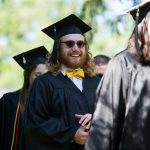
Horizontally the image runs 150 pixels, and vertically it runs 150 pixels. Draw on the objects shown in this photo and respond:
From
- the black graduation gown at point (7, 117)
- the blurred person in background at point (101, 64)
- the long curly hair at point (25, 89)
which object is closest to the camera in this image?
the long curly hair at point (25, 89)

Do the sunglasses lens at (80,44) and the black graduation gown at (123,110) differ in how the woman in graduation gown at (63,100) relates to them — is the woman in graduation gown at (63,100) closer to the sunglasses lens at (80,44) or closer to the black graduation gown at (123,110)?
the sunglasses lens at (80,44)

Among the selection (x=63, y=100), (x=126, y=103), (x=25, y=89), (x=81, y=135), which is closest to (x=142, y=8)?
(x=126, y=103)

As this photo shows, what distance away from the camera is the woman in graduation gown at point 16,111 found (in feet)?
27.8

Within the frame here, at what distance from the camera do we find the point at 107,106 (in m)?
4.92

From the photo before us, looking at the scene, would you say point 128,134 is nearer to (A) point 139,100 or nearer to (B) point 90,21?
(A) point 139,100

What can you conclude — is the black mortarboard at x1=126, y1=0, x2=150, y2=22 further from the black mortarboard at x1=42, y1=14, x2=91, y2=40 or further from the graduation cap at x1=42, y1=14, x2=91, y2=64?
the black mortarboard at x1=42, y1=14, x2=91, y2=40

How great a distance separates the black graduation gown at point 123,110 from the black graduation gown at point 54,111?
157cm

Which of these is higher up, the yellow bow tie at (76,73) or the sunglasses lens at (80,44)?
the sunglasses lens at (80,44)

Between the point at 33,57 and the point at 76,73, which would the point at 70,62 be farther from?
the point at 33,57

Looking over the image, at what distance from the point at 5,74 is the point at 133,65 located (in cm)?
1789

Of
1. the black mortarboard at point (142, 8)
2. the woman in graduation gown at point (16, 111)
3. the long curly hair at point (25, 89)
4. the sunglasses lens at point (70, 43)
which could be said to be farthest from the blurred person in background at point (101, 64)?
the black mortarboard at point (142, 8)

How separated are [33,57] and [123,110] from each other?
444 centimetres

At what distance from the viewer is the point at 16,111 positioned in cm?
864

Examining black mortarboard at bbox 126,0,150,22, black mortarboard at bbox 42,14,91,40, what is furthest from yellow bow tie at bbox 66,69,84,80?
black mortarboard at bbox 126,0,150,22
